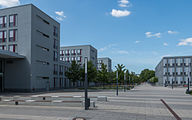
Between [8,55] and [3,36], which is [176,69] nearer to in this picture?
[3,36]

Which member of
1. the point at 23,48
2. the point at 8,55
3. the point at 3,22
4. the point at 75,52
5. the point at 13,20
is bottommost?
the point at 8,55

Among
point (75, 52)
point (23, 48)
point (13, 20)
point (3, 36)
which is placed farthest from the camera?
point (75, 52)

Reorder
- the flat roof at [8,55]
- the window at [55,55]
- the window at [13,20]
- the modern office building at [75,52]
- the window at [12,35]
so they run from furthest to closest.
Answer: the modern office building at [75,52], the window at [55,55], the window at [13,20], the window at [12,35], the flat roof at [8,55]

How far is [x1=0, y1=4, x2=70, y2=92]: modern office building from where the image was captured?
35.7 metres

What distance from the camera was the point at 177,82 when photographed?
88.8 m

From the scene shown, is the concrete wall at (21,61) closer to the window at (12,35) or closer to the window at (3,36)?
the window at (12,35)

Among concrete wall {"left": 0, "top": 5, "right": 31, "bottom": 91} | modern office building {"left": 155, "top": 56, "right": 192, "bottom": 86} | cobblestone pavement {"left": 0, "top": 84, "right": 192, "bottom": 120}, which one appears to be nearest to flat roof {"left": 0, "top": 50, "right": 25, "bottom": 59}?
concrete wall {"left": 0, "top": 5, "right": 31, "bottom": 91}

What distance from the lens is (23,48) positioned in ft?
119

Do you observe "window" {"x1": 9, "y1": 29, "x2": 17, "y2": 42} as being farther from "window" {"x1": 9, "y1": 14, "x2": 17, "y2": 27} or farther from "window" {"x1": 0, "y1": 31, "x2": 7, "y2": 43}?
"window" {"x1": 0, "y1": 31, "x2": 7, "y2": 43}

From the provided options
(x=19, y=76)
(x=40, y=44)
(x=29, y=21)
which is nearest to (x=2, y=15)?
(x=29, y=21)

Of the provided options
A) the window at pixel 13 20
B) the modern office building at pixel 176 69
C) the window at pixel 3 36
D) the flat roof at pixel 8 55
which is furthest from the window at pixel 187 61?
the window at pixel 3 36

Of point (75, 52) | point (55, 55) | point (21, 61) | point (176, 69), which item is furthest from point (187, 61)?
point (21, 61)

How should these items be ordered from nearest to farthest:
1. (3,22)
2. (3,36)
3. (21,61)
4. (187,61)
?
(21,61)
(3,36)
(3,22)
(187,61)

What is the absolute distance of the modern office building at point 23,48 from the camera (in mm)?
35688
